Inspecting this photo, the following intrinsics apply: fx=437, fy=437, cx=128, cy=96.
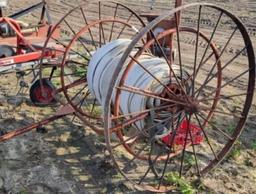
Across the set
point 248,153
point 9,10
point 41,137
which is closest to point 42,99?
point 41,137

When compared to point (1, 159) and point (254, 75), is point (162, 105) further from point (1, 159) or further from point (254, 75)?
point (1, 159)

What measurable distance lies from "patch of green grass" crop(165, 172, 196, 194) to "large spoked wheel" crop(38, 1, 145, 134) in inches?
45.4

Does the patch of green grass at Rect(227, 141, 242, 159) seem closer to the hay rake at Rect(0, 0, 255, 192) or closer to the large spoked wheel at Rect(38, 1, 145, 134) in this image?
the hay rake at Rect(0, 0, 255, 192)

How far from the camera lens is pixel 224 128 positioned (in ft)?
23.5

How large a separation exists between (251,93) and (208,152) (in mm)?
1468

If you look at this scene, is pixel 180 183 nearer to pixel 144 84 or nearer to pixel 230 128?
pixel 144 84

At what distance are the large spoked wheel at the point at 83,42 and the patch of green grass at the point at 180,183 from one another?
3.78 feet

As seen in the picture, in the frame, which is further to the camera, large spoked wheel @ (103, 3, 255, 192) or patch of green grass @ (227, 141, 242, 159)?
patch of green grass @ (227, 141, 242, 159)

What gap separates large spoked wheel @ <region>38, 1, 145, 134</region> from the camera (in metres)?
6.33

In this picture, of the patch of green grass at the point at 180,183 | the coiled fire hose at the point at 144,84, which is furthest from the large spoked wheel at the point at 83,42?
the patch of green grass at the point at 180,183

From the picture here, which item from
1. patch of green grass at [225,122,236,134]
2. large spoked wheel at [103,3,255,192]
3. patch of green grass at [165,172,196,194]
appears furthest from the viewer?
patch of green grass at [225,122,236,134]

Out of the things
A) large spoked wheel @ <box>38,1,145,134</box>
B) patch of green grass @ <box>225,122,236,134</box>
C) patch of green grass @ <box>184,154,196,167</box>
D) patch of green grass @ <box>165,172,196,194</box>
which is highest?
large spoked wheel @ <box>38,1,145,134</box>

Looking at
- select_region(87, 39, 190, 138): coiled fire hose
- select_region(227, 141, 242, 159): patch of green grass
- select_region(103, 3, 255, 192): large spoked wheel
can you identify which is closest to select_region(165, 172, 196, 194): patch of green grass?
select_region(103, 3, 255, 192): large spoked wheel

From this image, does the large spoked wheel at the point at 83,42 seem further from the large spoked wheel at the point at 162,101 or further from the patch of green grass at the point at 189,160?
the patch of green grass at the point at 189,160
